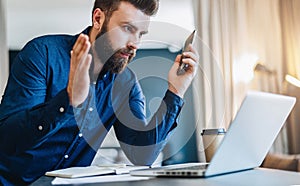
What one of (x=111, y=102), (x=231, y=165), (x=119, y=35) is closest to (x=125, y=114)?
(x=111, y=102)

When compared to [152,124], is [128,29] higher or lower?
higher

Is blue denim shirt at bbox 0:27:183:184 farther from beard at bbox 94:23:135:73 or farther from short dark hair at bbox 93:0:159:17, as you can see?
short dark hair at bbox 93:0:159:17

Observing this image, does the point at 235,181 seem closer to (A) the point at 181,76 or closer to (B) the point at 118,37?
(A) the point at 181,76

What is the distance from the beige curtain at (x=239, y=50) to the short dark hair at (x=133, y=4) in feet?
1.69

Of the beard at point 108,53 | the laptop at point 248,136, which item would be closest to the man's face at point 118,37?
the beard at point 108,53

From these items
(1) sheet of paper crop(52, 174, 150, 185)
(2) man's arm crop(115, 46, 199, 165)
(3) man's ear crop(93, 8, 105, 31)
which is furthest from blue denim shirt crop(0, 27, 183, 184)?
(1) sheet of paper crop(52, 174, 150, 185)

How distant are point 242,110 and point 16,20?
1778 mm

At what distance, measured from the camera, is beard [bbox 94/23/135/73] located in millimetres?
1723

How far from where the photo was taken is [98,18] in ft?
6.02

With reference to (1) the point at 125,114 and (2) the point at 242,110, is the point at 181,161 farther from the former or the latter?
(2) the point at 242,110

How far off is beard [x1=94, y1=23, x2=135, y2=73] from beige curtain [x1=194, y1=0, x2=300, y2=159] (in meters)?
0.72

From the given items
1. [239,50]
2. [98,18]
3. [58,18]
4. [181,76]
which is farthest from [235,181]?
[239,50]

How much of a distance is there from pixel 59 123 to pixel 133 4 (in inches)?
24.8

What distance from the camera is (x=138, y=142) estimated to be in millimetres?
1670
